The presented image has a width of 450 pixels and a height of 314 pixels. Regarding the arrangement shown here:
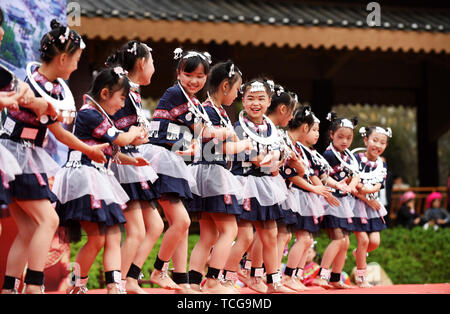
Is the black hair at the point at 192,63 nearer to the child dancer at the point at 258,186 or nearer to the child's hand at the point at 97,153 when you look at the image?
the child dancer at the point at 258,186

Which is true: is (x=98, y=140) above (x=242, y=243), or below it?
above

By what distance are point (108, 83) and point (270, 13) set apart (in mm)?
6549

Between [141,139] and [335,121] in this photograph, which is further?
[335,121]

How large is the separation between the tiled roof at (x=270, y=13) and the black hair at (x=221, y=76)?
4.38 m

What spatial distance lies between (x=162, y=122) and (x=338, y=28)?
19.9 feet

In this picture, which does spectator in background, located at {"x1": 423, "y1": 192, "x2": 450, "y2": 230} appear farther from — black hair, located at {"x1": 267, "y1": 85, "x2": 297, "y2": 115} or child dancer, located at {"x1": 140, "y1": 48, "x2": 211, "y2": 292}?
child dancer, located at {"x1": 140, "y1": 48, "x2": 211, "y2": 292}

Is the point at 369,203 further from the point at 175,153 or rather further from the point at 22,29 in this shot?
the point at 22,29

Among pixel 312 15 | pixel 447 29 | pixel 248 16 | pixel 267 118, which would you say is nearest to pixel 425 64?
pixel 447 29

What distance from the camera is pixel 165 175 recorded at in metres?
5.43

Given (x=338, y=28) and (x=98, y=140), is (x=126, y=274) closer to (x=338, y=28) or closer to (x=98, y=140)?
(x=98, y=140)

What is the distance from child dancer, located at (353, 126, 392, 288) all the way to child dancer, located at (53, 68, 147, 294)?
131 inches

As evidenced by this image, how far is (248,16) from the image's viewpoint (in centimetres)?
Result: 1080

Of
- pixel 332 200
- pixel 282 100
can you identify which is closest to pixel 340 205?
pixel 332 200

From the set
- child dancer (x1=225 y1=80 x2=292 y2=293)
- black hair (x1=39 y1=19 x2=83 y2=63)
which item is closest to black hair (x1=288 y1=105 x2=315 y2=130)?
child dancer (x1=225 y1=80 x2=292 y2=293)
